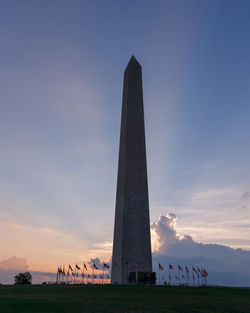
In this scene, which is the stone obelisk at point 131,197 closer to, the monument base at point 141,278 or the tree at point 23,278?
the monument base at point 141,278

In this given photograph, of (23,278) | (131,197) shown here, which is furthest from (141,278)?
(23,278)

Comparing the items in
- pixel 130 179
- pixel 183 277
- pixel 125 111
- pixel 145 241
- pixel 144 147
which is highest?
pixel 125 111

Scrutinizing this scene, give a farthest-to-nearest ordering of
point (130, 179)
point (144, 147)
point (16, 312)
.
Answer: point (144, 147), point (130, 179), point (16, 312)

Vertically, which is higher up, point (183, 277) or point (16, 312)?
point (183, 277)

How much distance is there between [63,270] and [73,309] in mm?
33056

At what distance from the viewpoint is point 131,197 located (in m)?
46.0

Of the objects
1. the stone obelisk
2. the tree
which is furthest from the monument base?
the tree

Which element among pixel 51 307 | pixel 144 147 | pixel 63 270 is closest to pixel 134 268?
pixel 63 270

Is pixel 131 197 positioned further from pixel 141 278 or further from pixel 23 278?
pixel 23 278

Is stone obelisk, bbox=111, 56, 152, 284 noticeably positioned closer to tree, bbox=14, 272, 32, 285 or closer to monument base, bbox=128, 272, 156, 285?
monument base, bbox=128, 272, 156, 285

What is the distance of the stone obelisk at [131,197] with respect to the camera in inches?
1713

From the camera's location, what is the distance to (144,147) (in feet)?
165

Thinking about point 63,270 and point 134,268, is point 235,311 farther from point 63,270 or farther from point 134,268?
point 63,270

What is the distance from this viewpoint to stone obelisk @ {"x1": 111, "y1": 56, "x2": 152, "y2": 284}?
43.5 m
